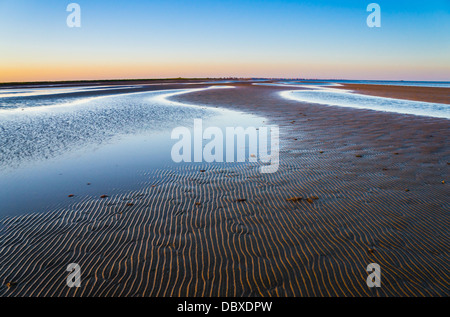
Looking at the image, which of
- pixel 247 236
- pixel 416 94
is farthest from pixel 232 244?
pixel 416 94

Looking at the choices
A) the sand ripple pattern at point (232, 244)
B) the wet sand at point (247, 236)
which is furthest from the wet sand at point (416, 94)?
the sand ripple pattern at point (232, 244)

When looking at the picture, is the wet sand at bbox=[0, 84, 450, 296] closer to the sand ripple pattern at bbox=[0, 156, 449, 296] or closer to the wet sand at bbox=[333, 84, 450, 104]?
the sand ripple pattern at bbox=[0, 156, 449, 296]

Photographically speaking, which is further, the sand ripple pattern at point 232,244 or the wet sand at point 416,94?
the wet sand at point 416,94

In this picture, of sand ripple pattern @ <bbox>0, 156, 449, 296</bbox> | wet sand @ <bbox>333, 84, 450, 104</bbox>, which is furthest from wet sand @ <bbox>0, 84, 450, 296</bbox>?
wet sand @ <bbox>333, 84, 450, 104</bbox>

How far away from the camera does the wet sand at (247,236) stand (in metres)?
3.42

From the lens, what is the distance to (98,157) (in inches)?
344

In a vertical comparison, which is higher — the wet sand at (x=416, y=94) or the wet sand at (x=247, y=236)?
the wet sand at (x=416, y=94)

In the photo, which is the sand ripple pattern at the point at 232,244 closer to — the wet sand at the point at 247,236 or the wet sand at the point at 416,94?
the wet sand at the point at 247,236

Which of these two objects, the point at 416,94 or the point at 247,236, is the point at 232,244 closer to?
the point at 247,236

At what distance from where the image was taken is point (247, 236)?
439 centimetres

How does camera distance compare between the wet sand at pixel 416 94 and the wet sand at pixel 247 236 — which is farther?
the wet sand at pixel 416 94
